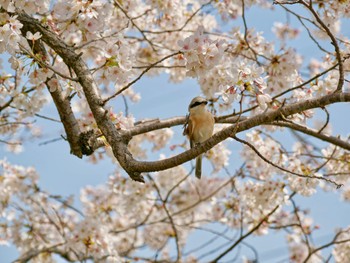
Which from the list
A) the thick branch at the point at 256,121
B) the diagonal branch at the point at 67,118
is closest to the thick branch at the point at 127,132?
the thick branch at the point at 256,121

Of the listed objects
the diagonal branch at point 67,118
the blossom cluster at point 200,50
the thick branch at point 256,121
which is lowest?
the thick branch at point 256,121

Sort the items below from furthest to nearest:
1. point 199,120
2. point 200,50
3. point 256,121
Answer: point 199,120 < point 200,50 < point 256,121

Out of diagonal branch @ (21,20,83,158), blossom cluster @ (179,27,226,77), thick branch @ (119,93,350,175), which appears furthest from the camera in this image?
diagonal branch @ (21,20,83,158)

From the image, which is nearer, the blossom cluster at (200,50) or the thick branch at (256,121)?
the thick branch at (256,121)

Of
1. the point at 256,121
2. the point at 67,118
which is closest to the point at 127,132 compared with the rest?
the point at 67,118

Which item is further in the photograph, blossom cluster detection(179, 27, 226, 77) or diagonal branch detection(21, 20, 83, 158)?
diagonal branch detection(21, 20, 83, 158)

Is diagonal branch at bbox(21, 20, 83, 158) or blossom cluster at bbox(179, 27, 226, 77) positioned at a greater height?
diagonal branch at bbox(21, 20, 83, 158)

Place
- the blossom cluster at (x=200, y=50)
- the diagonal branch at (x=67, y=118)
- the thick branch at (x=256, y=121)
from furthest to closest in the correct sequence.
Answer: the diagonal branch at (x=67, y=118)
the blossom cluster at (x=200, y=50)
the thick branch at (x=256, y=121)

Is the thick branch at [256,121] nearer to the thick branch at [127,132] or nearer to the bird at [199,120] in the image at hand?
the thick branch at [127,132]

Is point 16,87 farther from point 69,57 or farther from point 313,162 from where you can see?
point 313,162

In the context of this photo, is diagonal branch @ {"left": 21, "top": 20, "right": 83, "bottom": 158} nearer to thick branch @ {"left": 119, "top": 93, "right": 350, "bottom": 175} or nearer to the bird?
the bird

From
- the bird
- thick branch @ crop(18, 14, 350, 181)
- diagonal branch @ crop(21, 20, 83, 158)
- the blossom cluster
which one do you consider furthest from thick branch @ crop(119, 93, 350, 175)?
diagonal branch @ crop(21, 20, 83, 158)

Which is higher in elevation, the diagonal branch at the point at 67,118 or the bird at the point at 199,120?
the diagonal branch at the point at 67,118

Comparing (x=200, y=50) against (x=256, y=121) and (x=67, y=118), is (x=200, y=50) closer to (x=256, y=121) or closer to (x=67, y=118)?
(x=256, y=121)
